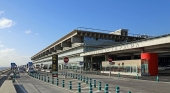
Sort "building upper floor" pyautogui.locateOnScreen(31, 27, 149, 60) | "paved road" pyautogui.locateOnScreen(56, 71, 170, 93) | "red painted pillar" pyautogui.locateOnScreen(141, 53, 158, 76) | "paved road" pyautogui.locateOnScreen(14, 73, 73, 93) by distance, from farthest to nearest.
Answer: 1. "building upper floor" pyautogui.locateOnScreen(31, 27, 149, 60)
2. "red painted pillar" pyautogui.locateOnScreen(141, 53, 158, 76)
3. "paved road" pyautogui.locateOnScreen(56, 71, 170, 93)
4. "paved road" pyautogui.locateOnScreen(14, 73, 73, 93)

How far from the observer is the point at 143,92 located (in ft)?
58.5

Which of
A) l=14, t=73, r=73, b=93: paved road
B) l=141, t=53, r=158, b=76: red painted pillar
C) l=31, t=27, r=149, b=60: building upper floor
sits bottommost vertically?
l=14, t=73, r=73, b=93: paved road

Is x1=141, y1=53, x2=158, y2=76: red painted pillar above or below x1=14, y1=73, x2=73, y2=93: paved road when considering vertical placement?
above

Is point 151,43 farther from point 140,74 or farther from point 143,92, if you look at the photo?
point 143,92

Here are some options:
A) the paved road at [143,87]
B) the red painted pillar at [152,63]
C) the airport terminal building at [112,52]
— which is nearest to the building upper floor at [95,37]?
the airport terminal building at [112,52]

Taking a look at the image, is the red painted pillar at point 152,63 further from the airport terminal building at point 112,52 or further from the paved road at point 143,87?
the paved road at point 143,87

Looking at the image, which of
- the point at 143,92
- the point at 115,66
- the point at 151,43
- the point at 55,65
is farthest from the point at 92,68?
the point at 143,92

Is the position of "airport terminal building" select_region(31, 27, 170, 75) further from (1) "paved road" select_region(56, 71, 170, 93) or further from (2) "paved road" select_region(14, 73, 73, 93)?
(2) "paved road" select_region(14, 73, 73, 93)

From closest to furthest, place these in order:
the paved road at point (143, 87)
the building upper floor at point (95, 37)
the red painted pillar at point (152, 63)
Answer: the paved road at point (143, 87)
the red painted pillar at point (152, 63)
the building upper floor at point (95, 37)

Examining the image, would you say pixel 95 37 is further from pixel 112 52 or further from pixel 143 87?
pixel 143 87

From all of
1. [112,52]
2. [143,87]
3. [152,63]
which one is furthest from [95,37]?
[143,87]

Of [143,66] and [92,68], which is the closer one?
[143,66]

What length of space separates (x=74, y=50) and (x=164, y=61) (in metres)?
42.5

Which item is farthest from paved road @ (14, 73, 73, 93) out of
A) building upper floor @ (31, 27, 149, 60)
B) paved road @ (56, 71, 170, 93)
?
building upper floor @ (31, 27, 149, 60)
